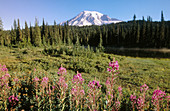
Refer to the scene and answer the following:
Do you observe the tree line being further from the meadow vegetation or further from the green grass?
the meadow vegetation

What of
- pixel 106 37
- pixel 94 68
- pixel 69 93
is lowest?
pixel 94 68

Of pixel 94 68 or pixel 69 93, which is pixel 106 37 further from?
pixel 69 93

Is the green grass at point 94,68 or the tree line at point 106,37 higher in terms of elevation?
the tree line at point 106,37

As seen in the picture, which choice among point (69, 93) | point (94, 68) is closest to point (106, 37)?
point (94, 68)

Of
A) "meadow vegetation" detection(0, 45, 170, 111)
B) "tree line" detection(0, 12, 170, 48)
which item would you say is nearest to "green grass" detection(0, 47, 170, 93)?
"meadow vegetation" detection(0, 45, 170, 111)

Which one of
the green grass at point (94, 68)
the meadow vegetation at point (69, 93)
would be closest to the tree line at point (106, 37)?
the green grass at point (94, 68)

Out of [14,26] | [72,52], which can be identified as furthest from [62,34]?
[72,52]

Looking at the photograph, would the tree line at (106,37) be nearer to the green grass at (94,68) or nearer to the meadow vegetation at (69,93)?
the green grass at (94,68)

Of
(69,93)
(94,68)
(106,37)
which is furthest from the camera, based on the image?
(106,37)

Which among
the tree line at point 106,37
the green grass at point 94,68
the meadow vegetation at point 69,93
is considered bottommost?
the green grass at point 94,68

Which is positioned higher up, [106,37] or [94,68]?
[106,37]

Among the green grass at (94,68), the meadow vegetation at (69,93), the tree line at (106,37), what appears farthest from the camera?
the tree line at (106,37)

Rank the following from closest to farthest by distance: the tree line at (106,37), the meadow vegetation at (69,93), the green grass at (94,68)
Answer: the meadow vegetation at (69,93)
the green grass at (94,68)
the tree line at (106,37)

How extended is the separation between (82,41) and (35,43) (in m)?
47.2
